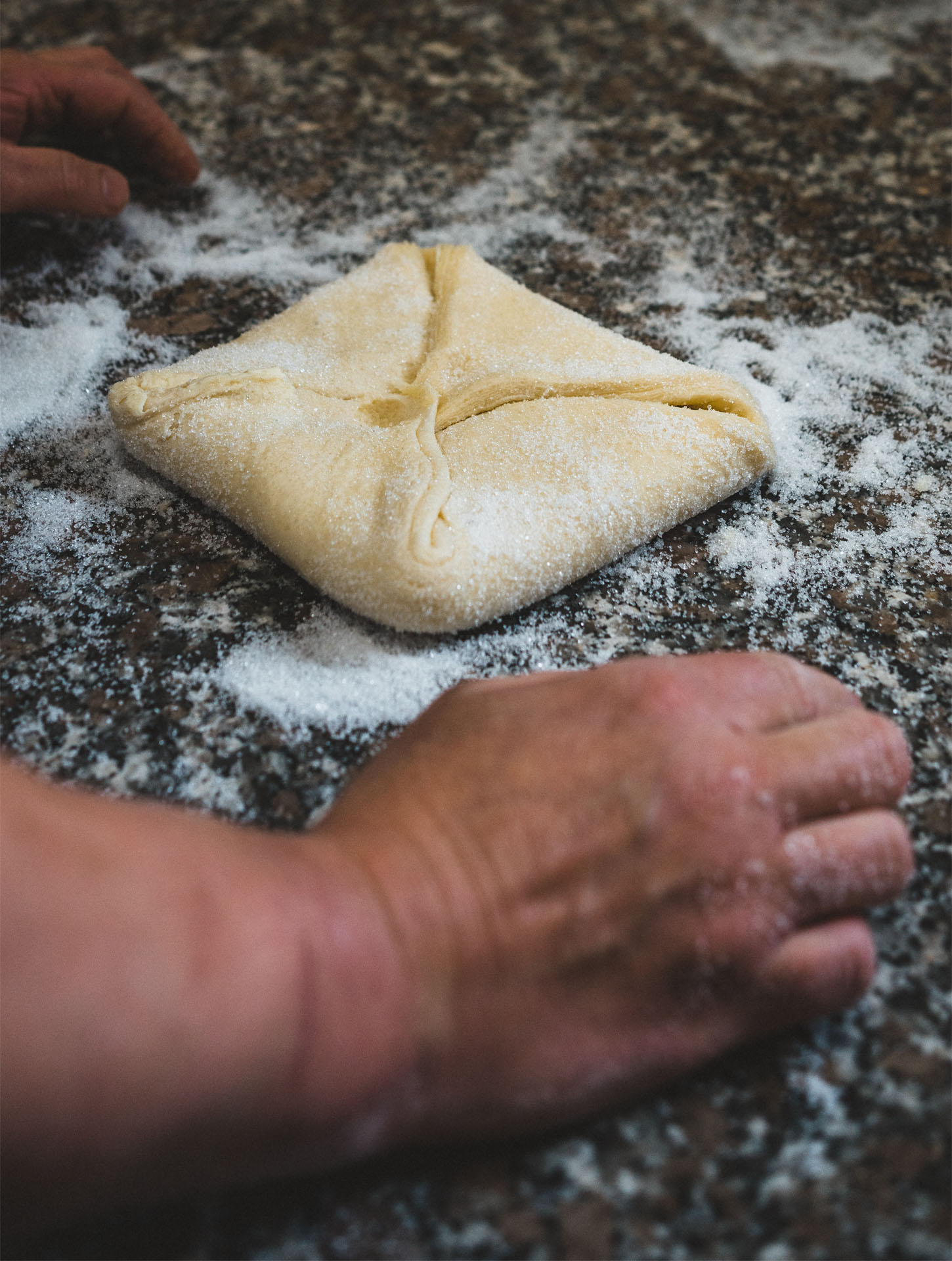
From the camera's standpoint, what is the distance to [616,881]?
55cm

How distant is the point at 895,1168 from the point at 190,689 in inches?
22.8

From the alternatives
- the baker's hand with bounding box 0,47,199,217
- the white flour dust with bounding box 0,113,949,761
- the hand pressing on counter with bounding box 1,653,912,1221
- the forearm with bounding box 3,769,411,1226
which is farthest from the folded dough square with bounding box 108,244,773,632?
the baker's hand with bounding box 0,47,199,217

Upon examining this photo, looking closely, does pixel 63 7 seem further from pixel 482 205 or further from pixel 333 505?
pixel 333 505

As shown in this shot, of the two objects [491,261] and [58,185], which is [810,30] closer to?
[491,261]

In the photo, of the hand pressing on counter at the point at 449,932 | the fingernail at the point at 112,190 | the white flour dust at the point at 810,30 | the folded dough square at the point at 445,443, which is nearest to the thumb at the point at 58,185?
the fingernail at the point at 112,190

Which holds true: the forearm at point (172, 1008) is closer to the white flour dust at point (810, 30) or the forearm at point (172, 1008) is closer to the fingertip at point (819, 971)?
the fingertip at point (819, 971)

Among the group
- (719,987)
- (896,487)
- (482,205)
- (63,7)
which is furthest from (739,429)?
(63,7)

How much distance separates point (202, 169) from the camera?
1.44 metres

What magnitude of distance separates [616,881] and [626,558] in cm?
39

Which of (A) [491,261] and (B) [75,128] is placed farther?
(B) [75,128]

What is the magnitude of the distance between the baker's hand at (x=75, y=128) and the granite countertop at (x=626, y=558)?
0.05 metres


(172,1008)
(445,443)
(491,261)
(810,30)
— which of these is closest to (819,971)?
(172,1008)

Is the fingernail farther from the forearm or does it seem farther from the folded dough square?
the forearm

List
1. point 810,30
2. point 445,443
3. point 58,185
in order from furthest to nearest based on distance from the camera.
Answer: point 810,30 → point 58,185 → point 445,443
